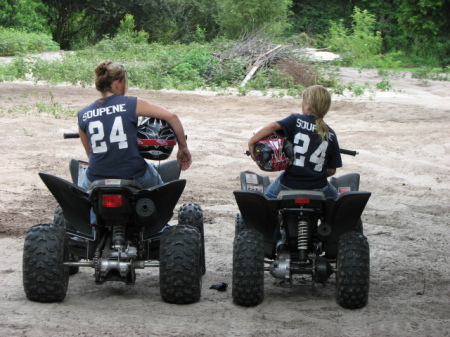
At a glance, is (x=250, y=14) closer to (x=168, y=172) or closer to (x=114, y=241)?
(x=168, y=172)

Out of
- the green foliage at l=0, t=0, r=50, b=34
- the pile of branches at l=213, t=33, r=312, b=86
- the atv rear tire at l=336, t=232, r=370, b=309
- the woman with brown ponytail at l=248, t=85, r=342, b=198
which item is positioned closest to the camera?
the atv rear tire at l=336, t=232, r=370, b=309

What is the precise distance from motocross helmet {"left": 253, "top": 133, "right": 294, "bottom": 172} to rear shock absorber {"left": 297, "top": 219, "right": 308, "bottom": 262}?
0.38 metres

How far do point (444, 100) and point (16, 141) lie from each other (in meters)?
11.1

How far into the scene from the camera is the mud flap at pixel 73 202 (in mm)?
4828

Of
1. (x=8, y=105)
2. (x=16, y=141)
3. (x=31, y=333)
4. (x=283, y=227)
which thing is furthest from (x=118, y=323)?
(x=8, y=105)

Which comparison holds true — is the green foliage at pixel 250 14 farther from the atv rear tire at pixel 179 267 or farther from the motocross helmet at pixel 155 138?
the atv rear tire at pixel 179 267

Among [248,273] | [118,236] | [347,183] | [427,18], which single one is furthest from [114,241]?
[427,18]

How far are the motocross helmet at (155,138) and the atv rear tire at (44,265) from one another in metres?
0.76

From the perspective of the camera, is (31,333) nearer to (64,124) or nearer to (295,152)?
(295,152)

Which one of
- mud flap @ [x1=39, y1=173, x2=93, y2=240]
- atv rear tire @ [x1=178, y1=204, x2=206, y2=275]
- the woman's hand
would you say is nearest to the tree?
atv rear tire @ [x1=178, y1=204, x2=206, y2=275]

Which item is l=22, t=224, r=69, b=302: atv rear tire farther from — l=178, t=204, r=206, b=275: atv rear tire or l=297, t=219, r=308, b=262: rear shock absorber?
l=297, t=219, r=308, b=262: rear shock absorber

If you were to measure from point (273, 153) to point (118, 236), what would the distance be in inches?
43.6

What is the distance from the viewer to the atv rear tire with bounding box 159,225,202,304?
473 centimetres

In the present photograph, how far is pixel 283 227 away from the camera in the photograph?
16.8ft
